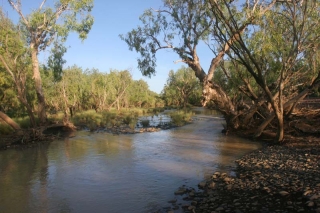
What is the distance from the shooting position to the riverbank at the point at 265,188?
20.1ft

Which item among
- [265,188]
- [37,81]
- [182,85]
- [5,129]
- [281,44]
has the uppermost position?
[182,85]

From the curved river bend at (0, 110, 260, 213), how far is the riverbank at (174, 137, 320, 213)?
82cm

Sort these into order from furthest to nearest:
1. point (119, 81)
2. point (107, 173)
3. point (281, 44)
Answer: point (119, 81), point (281, 44), point (107, 173)

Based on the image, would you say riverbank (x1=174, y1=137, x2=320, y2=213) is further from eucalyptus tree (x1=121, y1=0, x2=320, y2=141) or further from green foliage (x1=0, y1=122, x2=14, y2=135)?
green foliage (x1=0, y1=122, x2=14, y2=135)

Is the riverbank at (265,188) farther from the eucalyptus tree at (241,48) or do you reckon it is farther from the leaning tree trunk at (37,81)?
the leaning tree trunk at (37,81)

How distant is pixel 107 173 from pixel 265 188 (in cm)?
598

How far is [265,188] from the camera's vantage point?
7180mm

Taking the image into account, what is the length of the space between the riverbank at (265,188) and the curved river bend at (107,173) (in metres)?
0.82

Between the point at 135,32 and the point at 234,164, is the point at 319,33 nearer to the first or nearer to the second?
A: the point at 234,164

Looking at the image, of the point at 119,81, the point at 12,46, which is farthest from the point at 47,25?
the point at 119,81

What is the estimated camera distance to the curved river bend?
24.5 feet

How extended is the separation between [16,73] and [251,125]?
17.4m

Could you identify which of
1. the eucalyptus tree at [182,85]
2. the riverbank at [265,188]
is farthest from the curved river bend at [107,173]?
the eucalyptus tree at [182,85]

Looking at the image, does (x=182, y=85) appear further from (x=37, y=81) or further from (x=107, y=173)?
(x=107, y=173)
